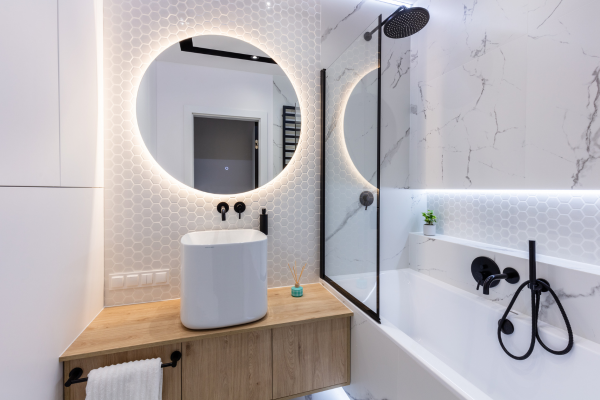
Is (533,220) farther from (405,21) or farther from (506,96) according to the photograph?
(405,21)

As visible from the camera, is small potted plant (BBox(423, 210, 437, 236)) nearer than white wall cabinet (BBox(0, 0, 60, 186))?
No

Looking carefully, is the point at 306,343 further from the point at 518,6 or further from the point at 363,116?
the point at 518,6

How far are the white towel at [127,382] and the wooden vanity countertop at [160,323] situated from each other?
0.22ft

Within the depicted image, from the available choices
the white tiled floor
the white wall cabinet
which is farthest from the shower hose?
the white wall cabinet

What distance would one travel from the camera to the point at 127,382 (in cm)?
107

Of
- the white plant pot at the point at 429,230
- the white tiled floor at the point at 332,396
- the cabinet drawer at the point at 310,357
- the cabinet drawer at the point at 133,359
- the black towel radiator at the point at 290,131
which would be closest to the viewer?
the cabinet drawer at the point at 133,359

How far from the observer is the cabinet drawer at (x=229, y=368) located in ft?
3.98

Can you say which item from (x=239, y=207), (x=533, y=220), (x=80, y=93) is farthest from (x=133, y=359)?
(x=533, y=220)

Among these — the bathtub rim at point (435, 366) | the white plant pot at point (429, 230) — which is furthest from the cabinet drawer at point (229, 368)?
the white plant pot at point (429, 230)

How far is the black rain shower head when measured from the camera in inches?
57.3

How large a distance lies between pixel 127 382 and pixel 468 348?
5.26 feet

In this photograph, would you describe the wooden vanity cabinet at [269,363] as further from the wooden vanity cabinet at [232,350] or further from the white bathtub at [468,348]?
the white bathtub at [468,348]

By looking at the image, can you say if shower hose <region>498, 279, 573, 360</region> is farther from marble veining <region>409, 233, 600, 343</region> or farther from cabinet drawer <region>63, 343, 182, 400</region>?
cabinet drawer <region>63, 343, 182, 400</region>

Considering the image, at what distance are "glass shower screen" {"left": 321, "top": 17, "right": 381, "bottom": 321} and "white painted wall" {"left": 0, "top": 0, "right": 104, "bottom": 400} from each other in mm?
1219
